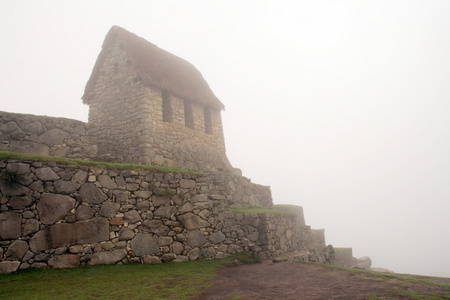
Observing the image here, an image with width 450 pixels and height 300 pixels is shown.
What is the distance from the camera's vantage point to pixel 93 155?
1158cm

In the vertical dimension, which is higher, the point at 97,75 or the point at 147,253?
the point at 97,75

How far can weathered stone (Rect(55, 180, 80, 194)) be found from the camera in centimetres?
734

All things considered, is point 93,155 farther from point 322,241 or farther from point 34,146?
point 322,241

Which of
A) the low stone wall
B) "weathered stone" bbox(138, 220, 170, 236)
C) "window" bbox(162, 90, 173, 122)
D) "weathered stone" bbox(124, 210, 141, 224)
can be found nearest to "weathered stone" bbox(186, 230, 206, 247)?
"weathered stone" bbox(138, 220, 170, 236)

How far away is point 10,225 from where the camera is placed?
6523 mm

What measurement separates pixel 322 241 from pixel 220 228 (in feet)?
40.7

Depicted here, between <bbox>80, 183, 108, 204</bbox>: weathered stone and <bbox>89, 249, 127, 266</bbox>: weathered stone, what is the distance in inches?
54.2

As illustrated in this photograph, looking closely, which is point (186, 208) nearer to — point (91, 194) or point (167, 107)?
point (91, 194)

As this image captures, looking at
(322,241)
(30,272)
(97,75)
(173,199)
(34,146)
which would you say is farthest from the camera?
(322,241)

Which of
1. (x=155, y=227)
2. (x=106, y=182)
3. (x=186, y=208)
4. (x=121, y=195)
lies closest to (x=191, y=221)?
(x=186, y=208)

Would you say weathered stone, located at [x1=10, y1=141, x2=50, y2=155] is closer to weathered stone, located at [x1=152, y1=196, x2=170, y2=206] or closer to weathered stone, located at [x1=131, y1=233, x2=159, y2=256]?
weathered stone, located at [x1=152, y1=196, x2=170, y2=206]

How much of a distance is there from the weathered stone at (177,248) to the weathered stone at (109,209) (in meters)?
2.07

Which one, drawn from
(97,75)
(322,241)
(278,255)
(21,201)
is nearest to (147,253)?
(21,201)

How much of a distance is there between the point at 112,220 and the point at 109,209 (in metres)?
0.31
